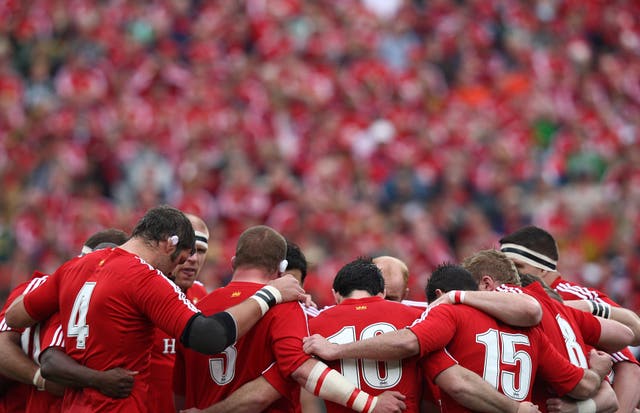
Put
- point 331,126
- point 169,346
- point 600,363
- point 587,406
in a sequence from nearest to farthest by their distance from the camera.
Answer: point 587,406
point 600,363
point 169,346
point 331,126

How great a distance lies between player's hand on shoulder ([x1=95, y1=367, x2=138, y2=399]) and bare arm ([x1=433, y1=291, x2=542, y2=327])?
185 cm

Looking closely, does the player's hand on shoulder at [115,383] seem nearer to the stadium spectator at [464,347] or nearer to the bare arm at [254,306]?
the bare arm at [254,306]

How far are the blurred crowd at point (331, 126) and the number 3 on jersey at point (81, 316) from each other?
22.1 feet

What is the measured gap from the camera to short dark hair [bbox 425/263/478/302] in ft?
20.4

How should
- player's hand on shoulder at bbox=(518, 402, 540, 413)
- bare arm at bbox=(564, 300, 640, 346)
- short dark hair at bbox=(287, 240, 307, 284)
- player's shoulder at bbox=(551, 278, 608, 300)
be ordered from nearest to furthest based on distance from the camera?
player's hand on shoulder at bbox=(518, 402, 540, 413) < bare arm at bbox=(564, 300, 640, 346) < short dark hair at bbox=(287, 240, 307, 284) < player's shoulder at bbox=(551, 278, 608, 300)

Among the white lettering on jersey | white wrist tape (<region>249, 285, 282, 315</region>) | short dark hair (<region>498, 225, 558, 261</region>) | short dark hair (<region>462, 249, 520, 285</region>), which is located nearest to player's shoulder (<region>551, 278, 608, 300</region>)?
short dark hair (<region>498, 225, 558, 261</region>)

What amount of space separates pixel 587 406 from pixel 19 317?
348 centimetres

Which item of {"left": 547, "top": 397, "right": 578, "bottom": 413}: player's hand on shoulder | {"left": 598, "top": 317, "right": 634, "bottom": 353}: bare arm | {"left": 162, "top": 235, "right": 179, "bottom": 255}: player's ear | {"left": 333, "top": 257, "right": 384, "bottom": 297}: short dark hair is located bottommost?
{"left": 547, "top": 397, "right": 578, "bottom": 413}: player's hand on shoulder

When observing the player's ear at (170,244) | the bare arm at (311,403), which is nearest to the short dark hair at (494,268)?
the bare arm at (311,403)

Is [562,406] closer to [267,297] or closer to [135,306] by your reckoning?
[267,297]

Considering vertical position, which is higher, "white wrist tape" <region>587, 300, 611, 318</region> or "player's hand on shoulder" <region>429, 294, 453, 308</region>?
"player's hand on shoulder" <region>429, 294, 453, 308</region>

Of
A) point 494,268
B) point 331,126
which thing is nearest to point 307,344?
point 494,268

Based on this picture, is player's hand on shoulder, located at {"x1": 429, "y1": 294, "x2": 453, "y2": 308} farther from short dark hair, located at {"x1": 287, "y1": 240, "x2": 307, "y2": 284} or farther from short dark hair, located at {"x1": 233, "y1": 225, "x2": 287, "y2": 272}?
short dark hair, located at {"x1": 287, "y1": 240, "x2": 307, "y2": 284}

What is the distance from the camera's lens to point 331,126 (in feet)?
56.2
